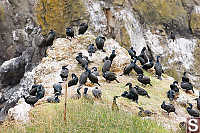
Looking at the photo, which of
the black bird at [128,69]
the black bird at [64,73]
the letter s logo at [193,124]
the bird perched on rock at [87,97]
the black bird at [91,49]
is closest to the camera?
the letter s logo at [193,124]

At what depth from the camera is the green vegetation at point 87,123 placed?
10516mm

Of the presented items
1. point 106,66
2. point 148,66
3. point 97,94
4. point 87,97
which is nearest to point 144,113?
point 97,94

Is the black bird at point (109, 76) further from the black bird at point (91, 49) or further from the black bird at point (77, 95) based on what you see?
the black bird at point (91, 49)

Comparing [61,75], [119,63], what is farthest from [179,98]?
[61,75]

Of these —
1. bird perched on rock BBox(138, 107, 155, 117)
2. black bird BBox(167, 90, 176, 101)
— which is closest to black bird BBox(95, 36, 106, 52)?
black bird BBox(167, 90, 176, 101)

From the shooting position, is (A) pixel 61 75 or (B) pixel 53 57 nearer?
(A) pixel 61 75

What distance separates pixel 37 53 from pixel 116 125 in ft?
49.6

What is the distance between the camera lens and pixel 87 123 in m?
10.8

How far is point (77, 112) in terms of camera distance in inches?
471

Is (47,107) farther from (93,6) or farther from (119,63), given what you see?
(93,6)

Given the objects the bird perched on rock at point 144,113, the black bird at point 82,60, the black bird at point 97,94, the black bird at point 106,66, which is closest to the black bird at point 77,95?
the black bird at point 97,94

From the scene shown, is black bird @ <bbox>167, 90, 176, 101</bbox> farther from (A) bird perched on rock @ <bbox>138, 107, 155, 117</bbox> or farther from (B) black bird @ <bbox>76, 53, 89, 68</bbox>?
(B) black bird @ <bbox>76, 53, 89, 68</bbox>

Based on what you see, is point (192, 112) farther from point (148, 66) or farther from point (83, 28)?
point (83, 28)

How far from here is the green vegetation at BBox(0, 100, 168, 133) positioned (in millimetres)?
10516
